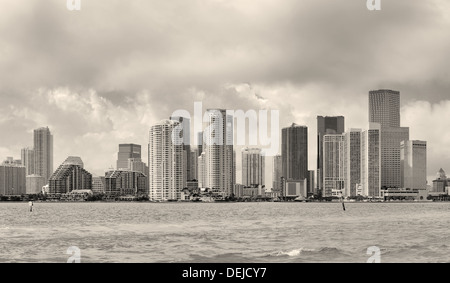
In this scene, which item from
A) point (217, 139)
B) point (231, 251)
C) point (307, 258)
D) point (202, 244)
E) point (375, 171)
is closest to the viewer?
point (217, 139)

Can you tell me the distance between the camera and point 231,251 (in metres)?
16.0

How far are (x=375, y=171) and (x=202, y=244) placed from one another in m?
7.88

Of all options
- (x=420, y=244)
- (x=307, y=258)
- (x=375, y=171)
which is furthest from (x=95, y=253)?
(x=420, y=244)

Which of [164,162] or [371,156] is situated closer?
[371,156]
